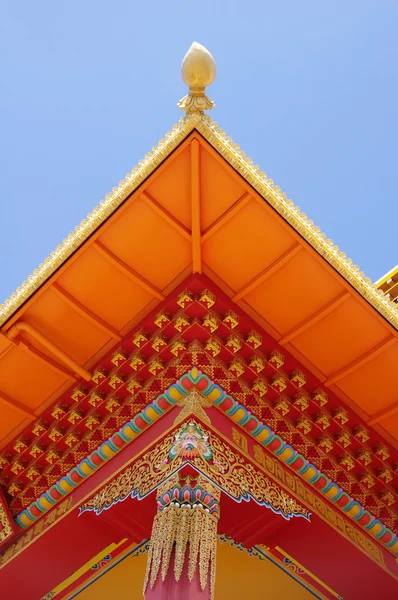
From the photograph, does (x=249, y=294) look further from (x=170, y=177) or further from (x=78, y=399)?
(x=78, y=399)

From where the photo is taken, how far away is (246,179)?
553cm

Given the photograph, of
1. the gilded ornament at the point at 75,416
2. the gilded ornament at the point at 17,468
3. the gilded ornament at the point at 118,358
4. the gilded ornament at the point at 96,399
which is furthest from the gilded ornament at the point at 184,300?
the gilded ornament at the point at 17,468

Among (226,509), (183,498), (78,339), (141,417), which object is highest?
(78,339)

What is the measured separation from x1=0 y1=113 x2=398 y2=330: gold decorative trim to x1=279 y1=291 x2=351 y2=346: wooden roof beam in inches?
7.8

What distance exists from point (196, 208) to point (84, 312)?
1356 mm

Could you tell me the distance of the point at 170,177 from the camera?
18.5 feet

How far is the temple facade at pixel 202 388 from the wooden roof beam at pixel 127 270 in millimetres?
17

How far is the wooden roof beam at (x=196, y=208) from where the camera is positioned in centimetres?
547

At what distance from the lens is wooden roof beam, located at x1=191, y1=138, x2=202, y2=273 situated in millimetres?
5471

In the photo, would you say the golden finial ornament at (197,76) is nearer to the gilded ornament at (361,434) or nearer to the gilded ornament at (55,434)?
the gilded ornament at (55,434)

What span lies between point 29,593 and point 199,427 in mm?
2297

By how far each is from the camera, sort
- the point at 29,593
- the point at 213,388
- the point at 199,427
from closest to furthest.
→ the point at 199,427
the point at 213,388
the point at 29,593

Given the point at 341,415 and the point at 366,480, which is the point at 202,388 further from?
the point at 366,480

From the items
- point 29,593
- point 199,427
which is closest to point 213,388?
point 199,427
